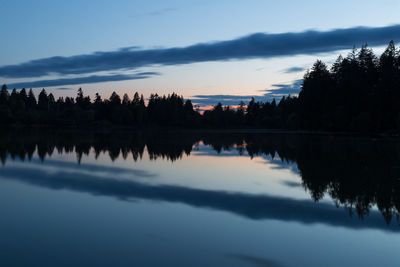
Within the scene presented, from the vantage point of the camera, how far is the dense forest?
228 feet

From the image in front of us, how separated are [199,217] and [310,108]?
88.5 m

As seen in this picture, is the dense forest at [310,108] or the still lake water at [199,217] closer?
the still lake water at [199,217]

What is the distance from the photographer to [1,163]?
24.5 meters

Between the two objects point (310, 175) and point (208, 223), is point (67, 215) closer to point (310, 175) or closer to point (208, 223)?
point (208, 223)

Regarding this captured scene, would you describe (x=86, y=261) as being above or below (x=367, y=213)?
above

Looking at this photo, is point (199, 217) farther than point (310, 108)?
No

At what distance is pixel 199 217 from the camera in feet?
38.7

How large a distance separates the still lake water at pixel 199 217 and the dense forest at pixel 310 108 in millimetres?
47244

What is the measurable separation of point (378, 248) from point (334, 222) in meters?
2.26

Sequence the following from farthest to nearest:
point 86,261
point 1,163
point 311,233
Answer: point 1,163, point 311,233, point 86,261

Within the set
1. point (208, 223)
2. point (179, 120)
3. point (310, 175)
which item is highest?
point (208, 223)

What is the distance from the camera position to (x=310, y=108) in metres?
95.1

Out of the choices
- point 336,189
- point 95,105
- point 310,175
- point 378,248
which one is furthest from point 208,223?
point 95,105

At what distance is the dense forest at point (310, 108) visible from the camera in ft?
228
